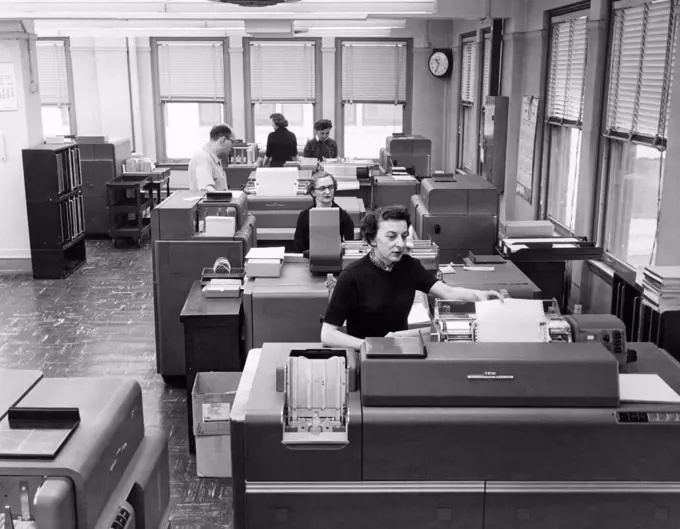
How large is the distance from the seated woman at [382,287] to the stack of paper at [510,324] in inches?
19.7

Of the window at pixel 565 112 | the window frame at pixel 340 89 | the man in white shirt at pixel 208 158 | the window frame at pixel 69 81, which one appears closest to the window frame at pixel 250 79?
the window frame at pixel 340 89

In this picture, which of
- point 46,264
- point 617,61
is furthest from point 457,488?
point 46,264

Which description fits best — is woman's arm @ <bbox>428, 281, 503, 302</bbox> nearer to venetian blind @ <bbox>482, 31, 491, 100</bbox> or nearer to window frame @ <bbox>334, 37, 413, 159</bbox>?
venetian blind @ <bbox>482, 31, 491, 100</bbox>

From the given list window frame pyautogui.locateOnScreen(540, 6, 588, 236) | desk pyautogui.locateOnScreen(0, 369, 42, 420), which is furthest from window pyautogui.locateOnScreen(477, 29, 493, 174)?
desk pyautogui.locateOnScreen(0, 369, 42, 420)

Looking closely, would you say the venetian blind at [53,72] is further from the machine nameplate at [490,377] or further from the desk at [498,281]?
the machine nameplate at [490,377]

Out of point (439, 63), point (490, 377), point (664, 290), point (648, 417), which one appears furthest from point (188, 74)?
point (648, 417)

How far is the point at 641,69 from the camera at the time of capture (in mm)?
5898

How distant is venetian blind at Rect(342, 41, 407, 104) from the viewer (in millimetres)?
14273

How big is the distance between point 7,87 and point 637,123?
6.83m

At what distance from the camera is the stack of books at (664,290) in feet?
13.3

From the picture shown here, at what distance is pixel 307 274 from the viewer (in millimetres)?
5051

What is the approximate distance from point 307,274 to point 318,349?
1955 mm

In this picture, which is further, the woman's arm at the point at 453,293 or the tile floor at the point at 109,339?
the tile floor at the point at 109,339

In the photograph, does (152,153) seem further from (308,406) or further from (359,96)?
(308,406)
